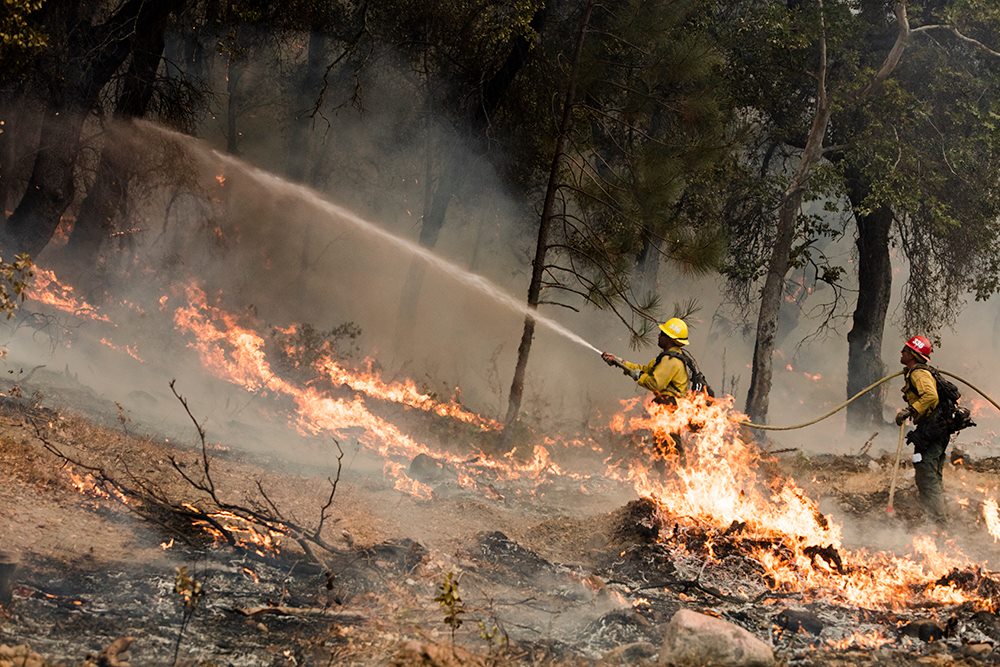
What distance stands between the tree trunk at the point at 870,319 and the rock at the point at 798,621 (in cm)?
1215

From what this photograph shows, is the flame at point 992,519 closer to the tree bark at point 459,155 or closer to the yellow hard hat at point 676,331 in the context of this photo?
the yellow hard hat at point 676,331

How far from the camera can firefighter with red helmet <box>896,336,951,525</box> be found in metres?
10.1

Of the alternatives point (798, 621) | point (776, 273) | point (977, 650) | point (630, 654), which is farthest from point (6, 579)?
point (776, 273)

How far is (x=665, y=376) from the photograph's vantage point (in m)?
10.7

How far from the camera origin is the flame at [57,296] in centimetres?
1450

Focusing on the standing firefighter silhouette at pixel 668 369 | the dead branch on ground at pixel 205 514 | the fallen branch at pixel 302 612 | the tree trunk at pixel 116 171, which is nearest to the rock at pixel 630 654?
the fallen branch at pixel 302 612

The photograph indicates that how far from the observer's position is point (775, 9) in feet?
53.6

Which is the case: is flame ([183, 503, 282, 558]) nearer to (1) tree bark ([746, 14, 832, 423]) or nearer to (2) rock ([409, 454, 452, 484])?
(2) rock ([409, 454, 452, 484])

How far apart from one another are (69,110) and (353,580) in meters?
8.33

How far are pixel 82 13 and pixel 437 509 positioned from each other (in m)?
8.27

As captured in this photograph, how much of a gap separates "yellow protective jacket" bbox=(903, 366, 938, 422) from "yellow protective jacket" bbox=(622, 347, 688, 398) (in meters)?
2.27

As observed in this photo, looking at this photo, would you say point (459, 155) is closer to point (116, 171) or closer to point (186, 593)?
point (116, 171)

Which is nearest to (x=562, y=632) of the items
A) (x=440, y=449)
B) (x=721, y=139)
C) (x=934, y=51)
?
(x=440, y=449)

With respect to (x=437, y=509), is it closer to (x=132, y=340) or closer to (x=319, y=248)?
(x=132, y=340)
